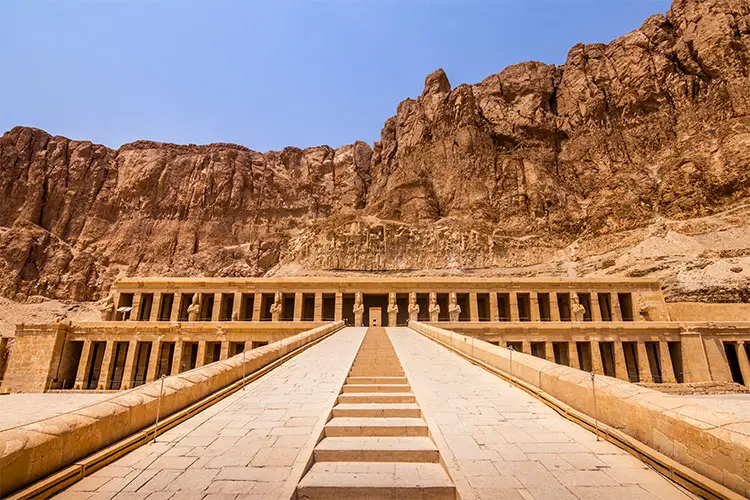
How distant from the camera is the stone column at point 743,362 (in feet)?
76.7

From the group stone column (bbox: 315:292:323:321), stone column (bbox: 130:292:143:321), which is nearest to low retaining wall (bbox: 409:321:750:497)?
stone column (bbox: 315:292:323:321)

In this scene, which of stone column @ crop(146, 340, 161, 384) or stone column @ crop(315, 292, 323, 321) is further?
stone column @ crop(315, 292, 323, 321)

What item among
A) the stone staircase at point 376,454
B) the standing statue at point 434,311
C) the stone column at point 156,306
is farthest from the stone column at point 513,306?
the stone column at point 156,306

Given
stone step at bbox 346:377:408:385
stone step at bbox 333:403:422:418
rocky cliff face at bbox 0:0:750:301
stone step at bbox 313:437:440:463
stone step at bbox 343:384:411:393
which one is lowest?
stone step at bbox 313:437:440:463

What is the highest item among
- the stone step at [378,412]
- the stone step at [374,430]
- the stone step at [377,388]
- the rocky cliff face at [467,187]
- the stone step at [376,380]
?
the rocky cliff face at [467,187]

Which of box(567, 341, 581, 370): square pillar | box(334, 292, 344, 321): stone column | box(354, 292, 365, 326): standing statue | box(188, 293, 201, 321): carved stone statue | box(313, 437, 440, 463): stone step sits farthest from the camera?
box(334, 292, 344, 321): stone column

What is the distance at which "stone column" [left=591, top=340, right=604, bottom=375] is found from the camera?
24.1 meters

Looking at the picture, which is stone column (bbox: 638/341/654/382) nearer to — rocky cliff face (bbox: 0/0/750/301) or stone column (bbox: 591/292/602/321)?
stone column (bbox: 591/292/602/321)

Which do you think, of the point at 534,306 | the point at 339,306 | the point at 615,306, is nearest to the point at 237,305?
the point at 339,306

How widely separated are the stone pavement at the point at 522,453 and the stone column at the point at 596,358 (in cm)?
1927

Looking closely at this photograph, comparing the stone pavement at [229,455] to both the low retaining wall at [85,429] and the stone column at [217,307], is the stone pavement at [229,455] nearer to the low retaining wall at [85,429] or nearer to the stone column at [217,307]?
the low retaining wall at [85,429]

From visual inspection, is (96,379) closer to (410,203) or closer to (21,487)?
(21,487)

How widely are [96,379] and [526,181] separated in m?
57.3

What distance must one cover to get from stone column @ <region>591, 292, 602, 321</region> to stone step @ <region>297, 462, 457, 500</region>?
32.7 meters
